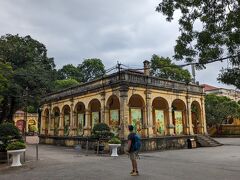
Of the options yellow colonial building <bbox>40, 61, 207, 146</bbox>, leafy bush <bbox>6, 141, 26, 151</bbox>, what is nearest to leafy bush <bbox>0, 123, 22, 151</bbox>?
leafy bush <bbox>6, 141, 26, 151</bbox>

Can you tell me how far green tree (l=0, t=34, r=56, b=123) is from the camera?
20734 millimetres

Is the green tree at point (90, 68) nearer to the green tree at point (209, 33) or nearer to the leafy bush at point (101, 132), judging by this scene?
the leafy bush at point (101, 132)

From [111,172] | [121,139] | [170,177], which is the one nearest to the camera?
[170,177]

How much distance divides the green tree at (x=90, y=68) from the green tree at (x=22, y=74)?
29.5 meters

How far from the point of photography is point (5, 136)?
13102 mm

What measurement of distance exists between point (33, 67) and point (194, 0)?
18630 mm

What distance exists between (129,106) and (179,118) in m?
5.59

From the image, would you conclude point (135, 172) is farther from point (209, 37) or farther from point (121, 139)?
point (121, 139)

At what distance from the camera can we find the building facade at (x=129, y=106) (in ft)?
58.0

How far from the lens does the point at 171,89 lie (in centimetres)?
2048

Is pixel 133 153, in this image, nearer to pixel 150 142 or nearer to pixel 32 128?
pixel 150 142

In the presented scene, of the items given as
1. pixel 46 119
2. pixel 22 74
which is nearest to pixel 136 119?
pixel 22 74

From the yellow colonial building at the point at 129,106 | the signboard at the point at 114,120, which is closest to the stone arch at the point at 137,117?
the yellow colonial building at the point at 129,106

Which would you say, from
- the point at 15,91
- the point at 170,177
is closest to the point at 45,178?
the point at 170,177
